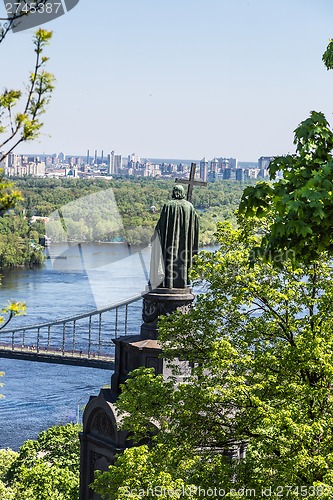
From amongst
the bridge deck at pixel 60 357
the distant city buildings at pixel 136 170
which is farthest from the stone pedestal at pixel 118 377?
the distant city buildings at pixel 136 170

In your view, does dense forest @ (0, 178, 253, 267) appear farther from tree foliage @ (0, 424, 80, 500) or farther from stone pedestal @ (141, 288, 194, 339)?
stone pedestal @ (141, 288, 194, 339)

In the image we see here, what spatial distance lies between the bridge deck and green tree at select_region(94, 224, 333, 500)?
96.7 feet

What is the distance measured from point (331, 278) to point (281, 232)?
16.8ft

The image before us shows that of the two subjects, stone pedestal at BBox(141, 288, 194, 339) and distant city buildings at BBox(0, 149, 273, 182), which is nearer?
stone pedestal at BBox(141, 288, 194, 339)

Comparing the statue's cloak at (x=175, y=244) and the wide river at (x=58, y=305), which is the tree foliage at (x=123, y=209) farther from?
the statue's cloak at (x=175, y=244)

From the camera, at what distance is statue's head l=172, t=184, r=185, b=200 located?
45.7 ft

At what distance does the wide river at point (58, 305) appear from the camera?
117 feet

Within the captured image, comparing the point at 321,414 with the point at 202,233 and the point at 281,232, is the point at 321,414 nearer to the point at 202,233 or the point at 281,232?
the point at 281,232

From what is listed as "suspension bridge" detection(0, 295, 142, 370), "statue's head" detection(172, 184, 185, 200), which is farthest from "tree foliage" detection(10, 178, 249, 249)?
"statue's head" detection(172, 184, 185, 200)

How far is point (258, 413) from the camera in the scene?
995cm

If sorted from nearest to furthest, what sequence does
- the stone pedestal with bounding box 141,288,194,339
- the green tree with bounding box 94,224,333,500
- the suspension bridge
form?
the green tree with bounding box 94,224,333,500
the stone pedestal with bounding box 141,288,194,339
the suspension bridge

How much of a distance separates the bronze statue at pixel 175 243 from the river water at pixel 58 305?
19346 millimetres

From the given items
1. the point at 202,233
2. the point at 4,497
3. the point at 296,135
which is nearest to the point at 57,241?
the point at 202,233

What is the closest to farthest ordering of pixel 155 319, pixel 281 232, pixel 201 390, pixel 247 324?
pixel 281 232
pixel 201 390
pixel 247 324
pixel 155 319
